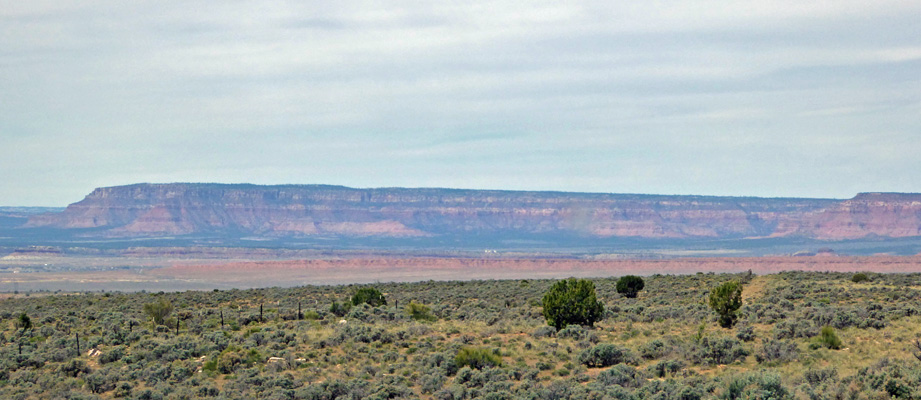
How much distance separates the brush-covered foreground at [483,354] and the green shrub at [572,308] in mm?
901

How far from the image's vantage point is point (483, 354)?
90.2 feet

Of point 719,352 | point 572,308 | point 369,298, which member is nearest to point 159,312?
point 369,298

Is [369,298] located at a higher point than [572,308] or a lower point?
lower

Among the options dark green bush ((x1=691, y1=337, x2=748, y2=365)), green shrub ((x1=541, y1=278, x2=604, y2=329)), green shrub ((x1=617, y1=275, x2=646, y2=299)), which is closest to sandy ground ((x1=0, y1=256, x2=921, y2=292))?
green shrub ((x1=617, y1=275, x2=646, y2=299))

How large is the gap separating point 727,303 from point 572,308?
525cm

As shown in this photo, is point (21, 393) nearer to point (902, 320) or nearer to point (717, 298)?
point (717, 298)

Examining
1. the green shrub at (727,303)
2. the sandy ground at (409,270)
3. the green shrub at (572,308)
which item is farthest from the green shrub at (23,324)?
the sandy ground at (409,270)

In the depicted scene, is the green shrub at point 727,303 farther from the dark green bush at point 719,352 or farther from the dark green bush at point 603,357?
the dark green bush at point 603,357

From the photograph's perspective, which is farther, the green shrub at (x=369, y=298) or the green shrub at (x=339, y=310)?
the green shrub at (x=369, y=298)

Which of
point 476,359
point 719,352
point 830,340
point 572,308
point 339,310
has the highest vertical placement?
point 572,308

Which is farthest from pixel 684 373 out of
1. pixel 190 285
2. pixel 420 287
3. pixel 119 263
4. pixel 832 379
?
pixel 119 263

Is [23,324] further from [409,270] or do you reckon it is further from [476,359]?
[409,270]

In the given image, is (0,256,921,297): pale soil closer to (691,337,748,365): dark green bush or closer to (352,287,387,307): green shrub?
(352,287,387,307): green shrub

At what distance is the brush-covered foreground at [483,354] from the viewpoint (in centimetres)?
2366
